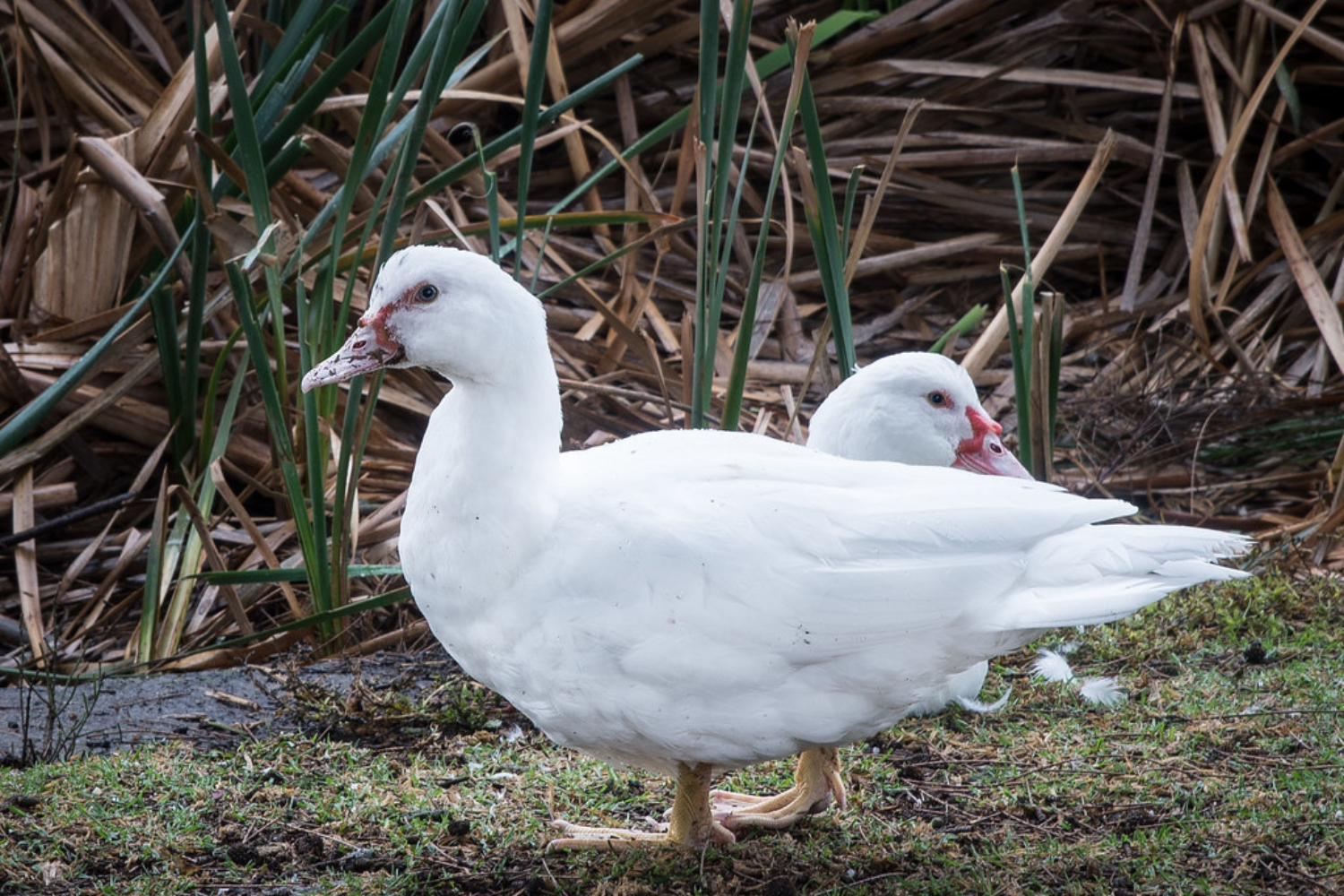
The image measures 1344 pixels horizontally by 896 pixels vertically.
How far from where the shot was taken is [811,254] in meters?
6.06

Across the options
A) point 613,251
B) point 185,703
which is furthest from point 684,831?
point 613,251

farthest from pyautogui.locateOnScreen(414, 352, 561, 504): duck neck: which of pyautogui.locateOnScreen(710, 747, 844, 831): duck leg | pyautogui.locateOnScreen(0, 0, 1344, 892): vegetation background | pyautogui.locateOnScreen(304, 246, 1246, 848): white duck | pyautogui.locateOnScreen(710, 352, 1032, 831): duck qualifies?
pyautogui.locateOnScreen(710, 352, 1032, 831): duck

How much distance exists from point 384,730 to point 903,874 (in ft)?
4.46

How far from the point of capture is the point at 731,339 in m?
5.36

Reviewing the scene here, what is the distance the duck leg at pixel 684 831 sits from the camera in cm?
263

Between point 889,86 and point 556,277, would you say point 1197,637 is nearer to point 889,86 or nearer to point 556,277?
point 556,277

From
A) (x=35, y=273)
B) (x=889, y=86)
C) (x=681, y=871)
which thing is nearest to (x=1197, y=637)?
(x=681, y=871)

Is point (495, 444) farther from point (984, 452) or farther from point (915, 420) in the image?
point (984, 452)

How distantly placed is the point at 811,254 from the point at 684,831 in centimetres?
380

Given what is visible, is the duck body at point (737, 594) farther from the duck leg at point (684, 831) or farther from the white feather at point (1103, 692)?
the white feather at point (1103, 692)

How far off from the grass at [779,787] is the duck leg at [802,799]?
0.04 meters

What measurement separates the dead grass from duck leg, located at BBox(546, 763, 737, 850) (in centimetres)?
138

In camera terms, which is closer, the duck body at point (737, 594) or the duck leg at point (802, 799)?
the duck body at point (737, 594)

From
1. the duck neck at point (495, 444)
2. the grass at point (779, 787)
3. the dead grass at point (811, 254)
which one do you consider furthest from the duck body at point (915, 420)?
the duck neck at point (495, 444)
